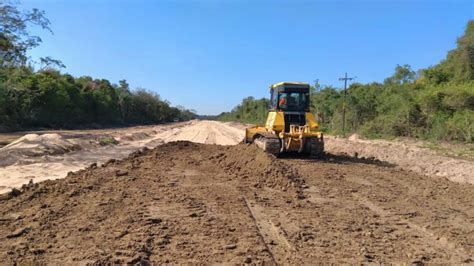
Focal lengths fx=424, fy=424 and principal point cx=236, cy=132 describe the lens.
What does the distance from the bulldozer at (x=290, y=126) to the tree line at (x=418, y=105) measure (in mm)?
8910

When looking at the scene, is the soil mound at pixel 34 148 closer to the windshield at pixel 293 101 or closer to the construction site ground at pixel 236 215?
the construction site ground at pixel 236 215

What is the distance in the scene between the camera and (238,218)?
6570 millimetres

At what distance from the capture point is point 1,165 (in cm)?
1265

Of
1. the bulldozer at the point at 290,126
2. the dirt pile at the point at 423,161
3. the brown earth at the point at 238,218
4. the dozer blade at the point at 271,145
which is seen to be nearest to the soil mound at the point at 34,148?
the brown earth at the point at 238,218

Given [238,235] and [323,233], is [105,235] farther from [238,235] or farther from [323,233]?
[323,233]

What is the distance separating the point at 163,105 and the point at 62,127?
6342 cm

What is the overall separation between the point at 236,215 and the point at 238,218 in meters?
0.20

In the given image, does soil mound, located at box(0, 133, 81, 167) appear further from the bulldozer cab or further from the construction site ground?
the bulldozer cab

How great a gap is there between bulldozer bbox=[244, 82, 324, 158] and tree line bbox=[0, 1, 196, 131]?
14193mm

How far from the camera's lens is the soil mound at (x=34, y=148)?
45.4 feet

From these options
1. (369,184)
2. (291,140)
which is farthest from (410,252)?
(291,140)

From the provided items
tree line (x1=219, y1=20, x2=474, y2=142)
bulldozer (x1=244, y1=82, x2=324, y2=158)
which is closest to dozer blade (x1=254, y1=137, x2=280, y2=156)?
bulldozer (x1=244, y1=82, x2=324, y2=158)

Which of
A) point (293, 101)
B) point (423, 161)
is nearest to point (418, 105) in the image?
point (423, 161)

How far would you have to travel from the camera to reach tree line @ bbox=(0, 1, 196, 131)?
2243cm
